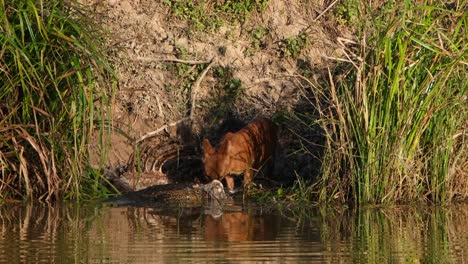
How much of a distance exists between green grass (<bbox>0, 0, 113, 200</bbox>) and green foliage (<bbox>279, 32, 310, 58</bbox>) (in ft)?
9.63

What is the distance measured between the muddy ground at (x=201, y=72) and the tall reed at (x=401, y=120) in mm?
1410

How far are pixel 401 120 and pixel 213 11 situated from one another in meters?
3.83

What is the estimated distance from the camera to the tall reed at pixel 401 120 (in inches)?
416

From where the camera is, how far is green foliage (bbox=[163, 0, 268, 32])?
13594mm

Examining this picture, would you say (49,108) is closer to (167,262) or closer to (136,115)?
(136,115)

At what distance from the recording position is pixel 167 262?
754 centimetres

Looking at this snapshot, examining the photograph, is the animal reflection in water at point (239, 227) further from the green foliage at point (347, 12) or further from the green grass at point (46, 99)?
the green foliage at point (347, 12)

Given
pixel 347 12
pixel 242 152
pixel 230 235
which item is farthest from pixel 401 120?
pixel 347 12

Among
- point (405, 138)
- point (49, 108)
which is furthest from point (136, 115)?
point (405, 138)

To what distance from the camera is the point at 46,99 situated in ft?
36.7

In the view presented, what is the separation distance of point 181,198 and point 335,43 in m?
3.53

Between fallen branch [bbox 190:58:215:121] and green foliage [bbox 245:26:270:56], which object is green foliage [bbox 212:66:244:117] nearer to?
fallen branch [bbox 190:58:215:121]

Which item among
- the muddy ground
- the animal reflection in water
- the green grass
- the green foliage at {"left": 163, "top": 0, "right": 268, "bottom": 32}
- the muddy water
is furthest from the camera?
the green foliage at {"left": 163, "top": 0, "right": 268, "bottom": 32}

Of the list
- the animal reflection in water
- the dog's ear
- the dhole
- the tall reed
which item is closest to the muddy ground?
the dhole
